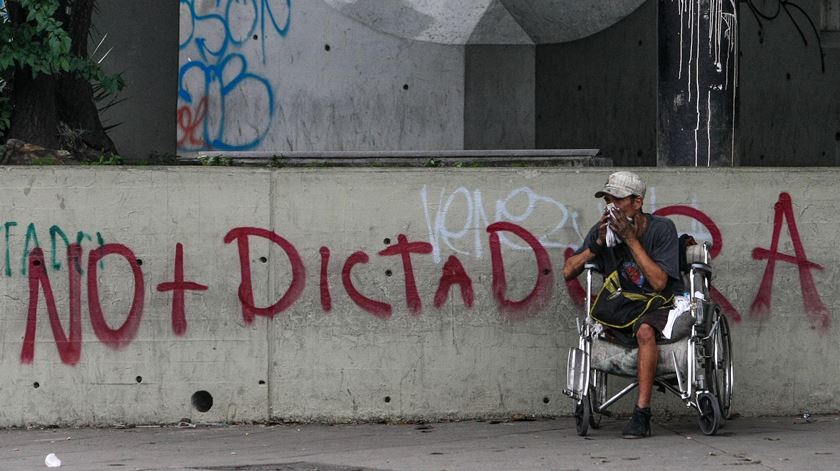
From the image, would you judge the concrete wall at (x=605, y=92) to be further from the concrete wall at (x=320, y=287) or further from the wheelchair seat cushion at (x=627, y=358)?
the wheelchair seat cushion at (x=627, y=358)

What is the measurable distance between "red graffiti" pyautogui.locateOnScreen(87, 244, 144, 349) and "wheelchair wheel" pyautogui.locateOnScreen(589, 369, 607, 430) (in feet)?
8.53

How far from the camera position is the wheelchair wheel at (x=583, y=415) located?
689 cm

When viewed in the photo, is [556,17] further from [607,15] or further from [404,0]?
[404,0]

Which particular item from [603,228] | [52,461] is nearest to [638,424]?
[603,228]

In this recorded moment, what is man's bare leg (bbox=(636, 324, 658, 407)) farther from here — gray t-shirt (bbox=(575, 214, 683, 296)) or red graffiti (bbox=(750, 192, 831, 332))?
red graffiti (bbox=(750, 192, 831, 332))

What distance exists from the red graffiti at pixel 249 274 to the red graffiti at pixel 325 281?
11 cm

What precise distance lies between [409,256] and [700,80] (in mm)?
2609

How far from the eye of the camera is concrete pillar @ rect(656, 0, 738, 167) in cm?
891

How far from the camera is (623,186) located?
22.6ft

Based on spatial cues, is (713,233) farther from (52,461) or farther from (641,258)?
(52,461)

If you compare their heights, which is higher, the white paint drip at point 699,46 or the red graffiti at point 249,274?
the white paint drip at point 699,46

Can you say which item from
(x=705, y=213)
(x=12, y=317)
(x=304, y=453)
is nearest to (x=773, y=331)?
(x=705, y=213)

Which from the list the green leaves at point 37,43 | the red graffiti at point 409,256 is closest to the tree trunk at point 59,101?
the green leaves at point 37,43

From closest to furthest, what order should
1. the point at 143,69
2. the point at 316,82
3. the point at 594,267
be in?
1. the point at 594,267
2. the point at 316,82
3. the point at 143,69
